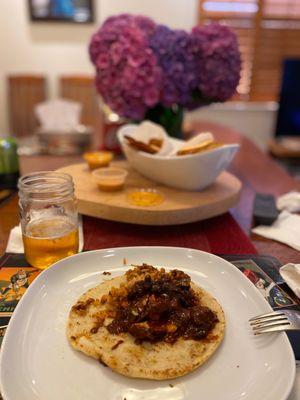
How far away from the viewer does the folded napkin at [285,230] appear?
108 centimetres

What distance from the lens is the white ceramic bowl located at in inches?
44.7

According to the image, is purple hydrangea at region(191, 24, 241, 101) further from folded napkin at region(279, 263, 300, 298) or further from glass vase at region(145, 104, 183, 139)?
folded napkin at region(279, 263, 300, 298)

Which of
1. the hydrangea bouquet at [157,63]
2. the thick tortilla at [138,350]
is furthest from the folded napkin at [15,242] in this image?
the hydrangea bouquet at [157,63]

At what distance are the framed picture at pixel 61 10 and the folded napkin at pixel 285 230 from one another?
139 inches

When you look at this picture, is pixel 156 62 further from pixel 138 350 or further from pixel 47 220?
pixel 138 350

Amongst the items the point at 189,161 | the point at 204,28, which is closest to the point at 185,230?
the point at 189,161

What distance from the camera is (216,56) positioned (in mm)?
1414

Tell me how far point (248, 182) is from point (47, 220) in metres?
0.99

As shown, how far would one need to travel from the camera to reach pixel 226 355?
0.66 meters

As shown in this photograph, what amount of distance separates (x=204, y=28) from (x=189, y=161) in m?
0.65


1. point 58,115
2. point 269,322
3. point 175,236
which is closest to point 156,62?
point 175,236

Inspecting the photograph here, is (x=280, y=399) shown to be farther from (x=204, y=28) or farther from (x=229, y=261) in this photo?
(x=204, y=28)

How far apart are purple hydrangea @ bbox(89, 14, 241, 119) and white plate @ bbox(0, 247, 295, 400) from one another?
841mm

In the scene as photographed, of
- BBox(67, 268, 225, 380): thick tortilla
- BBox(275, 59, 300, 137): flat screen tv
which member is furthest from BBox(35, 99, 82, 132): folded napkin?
BBox(275, 59, 300, 137): flat screen tv
